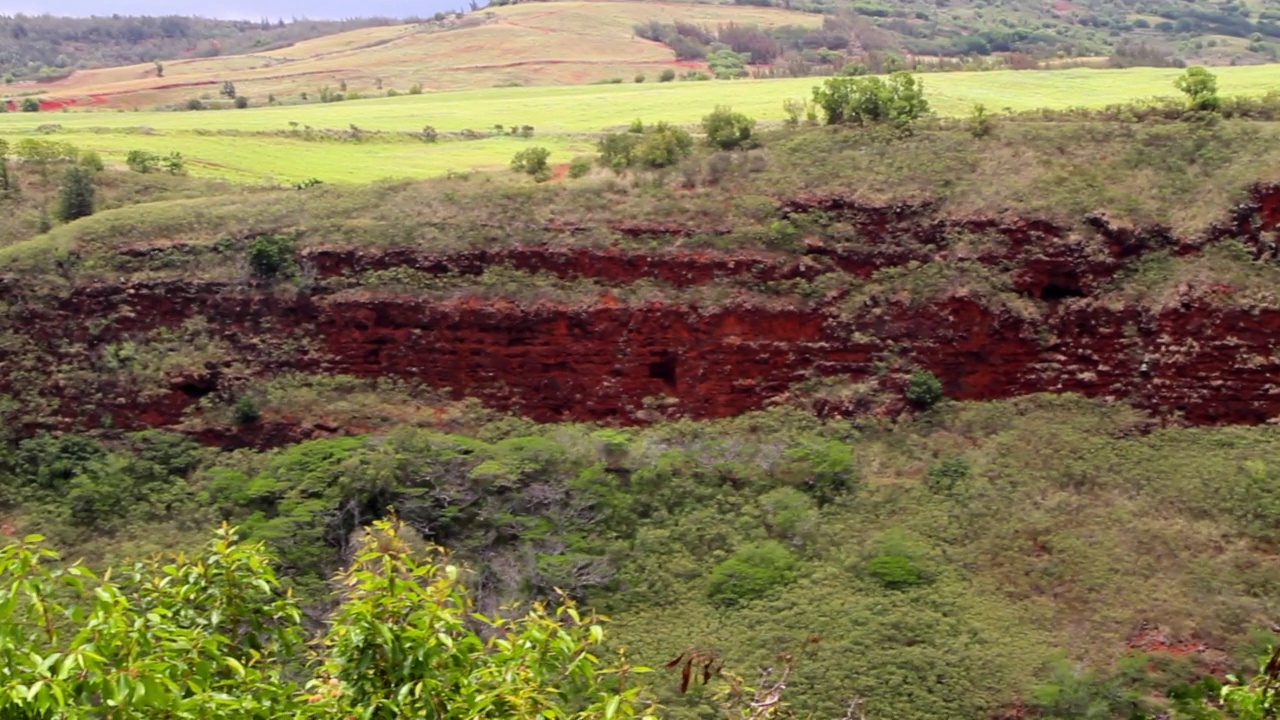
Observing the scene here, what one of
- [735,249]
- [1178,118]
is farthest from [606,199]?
[1178,118]

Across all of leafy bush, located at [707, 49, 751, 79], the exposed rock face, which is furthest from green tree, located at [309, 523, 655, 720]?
leafy bush, located at [707, 49, 751, 79]

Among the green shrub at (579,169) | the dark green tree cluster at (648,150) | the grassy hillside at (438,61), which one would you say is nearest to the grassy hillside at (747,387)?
the dark green tree cluster at (648,150)

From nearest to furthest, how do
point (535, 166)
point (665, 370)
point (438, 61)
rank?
point (665, 370), point (535, 166), point (438, 61)

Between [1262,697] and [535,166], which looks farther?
[535,166]

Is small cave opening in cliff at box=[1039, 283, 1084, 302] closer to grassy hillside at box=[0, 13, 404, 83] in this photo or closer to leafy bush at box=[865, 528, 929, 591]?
leafy bush at box=[865, 528, 929, 591]

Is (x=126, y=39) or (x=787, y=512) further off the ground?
(x=126, y=39)

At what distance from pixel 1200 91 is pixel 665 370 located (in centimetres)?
982

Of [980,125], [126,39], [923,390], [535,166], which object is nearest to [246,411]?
[535,166]

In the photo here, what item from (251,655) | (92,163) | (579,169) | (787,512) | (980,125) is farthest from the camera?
(92,163)

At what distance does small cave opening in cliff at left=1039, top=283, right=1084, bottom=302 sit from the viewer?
63.6 ft

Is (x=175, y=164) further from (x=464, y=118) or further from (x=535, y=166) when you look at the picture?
(x=464, y=118)

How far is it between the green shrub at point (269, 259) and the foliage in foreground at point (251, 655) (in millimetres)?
15082

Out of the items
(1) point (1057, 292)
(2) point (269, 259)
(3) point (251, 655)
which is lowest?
(1) point (1057, 292)

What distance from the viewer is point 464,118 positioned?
33781 mm
